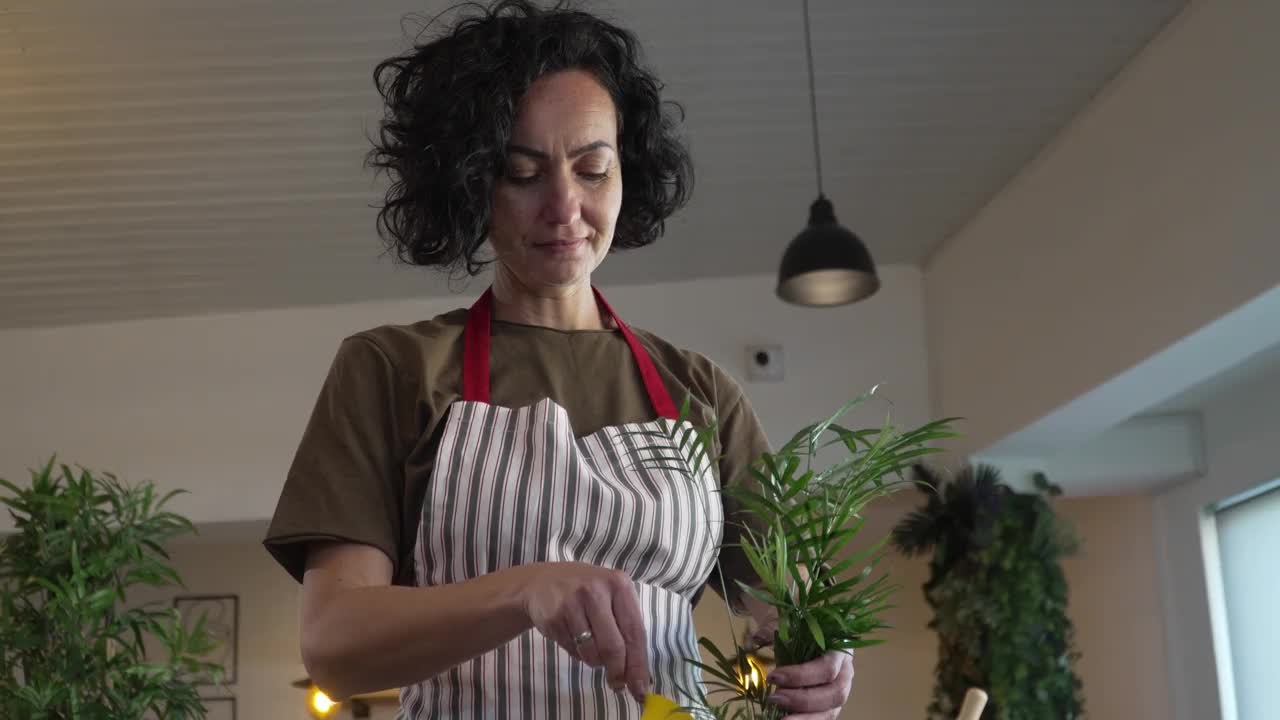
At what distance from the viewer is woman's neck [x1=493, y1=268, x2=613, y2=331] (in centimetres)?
135

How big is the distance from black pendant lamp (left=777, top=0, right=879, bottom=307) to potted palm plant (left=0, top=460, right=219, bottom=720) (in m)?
2.07

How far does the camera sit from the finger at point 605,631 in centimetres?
88

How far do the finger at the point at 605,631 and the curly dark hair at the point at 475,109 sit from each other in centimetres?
47

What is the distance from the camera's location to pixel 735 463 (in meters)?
1.36

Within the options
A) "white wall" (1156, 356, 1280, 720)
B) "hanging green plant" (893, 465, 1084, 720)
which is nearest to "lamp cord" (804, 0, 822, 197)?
"hanging green plant" (893, 465, 1084, 720)

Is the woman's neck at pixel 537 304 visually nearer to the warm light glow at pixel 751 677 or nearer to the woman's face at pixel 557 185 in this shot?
the woman's face at pixel 557 185

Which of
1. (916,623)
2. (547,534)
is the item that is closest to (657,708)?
(547,534)

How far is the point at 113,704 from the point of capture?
14.4 ft

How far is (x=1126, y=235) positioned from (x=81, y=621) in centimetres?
364

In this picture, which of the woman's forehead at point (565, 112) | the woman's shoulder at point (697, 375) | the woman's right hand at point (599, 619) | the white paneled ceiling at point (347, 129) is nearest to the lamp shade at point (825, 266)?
the white paneled ceiling at point (347, 129)

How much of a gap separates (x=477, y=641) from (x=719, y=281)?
6174 mm

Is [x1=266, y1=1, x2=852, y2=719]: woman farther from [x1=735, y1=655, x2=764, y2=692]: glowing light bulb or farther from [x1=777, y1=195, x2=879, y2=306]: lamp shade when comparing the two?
[x1=777, y1=195, x2=879, y2=306]: lamp shade

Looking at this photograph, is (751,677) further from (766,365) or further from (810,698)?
(766,365)

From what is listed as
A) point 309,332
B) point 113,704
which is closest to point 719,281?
point 309,332
